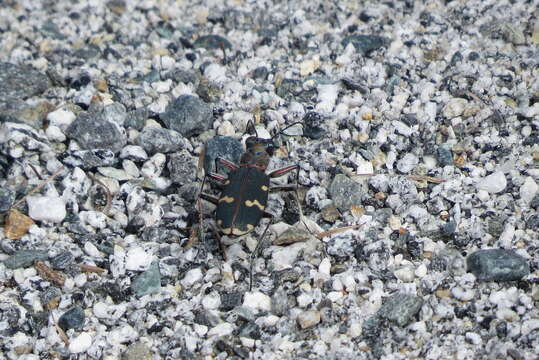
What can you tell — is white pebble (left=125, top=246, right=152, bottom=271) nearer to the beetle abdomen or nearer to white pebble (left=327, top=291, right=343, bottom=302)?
the beetle abdomen

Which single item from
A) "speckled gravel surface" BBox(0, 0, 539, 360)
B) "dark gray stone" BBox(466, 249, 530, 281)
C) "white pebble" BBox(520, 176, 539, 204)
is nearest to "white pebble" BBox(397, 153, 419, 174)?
"speckled gravel surface" BBox(0, 0, 539, 360)

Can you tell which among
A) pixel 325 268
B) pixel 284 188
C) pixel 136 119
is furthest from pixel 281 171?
pixel 136 119

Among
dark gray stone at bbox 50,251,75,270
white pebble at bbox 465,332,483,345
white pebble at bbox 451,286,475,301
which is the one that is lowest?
dark gray stone at bbox 50,251,75,270

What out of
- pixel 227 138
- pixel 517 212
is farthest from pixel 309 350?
pixel 227 138

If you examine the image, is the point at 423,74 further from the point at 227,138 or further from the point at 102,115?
the point at 102,115

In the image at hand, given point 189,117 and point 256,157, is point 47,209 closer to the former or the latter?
point 189,117

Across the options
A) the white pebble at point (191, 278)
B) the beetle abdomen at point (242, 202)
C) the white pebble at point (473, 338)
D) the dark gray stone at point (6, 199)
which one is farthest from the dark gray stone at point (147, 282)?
the white pebble at point (473, 338)

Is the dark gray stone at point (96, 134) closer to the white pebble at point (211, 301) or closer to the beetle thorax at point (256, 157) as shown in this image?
the beetle thorax at point (256, 157)
